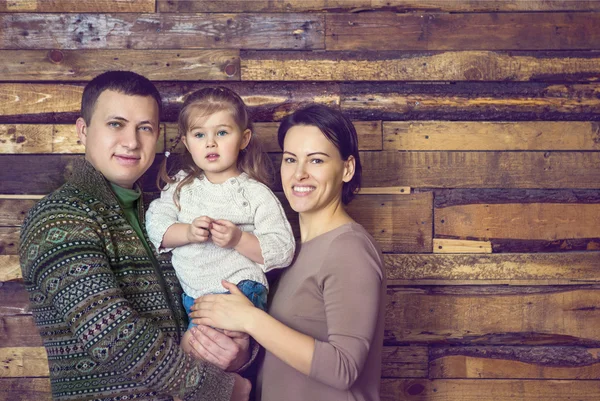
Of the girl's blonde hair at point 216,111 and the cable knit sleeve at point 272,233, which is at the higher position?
the girl's blonde hair at point 216,111

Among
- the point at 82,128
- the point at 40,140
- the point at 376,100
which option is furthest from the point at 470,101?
the point at 40,140

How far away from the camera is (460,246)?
3.01 m

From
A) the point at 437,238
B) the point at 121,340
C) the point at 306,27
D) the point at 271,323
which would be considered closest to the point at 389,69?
the point at 306,27

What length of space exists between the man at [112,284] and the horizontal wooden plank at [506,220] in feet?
4.31

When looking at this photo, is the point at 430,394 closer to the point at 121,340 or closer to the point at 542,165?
the point at 542,165

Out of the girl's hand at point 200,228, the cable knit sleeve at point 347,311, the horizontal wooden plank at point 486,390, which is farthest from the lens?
the horizontal wooden plank at point 486,390

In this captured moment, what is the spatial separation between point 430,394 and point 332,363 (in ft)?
4.26

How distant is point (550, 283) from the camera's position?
3.03 meters

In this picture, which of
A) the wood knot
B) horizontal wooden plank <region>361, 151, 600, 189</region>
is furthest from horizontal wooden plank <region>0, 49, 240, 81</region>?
horizontal wooden plank <region>361, 151, 600, 189</region>

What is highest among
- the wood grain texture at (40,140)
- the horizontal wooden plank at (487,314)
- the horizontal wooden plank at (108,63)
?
the horizontal wooden plank at (108,63)

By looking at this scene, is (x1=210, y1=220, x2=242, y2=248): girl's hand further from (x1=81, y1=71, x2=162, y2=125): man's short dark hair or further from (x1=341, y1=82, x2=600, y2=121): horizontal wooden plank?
(x1=341, y1=82, x2=600, y2=121): horizontal wooden plank

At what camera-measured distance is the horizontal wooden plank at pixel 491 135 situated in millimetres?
3002

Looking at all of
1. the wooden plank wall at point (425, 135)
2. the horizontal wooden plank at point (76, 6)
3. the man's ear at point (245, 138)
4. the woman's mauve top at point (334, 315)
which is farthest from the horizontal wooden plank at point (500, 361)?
the horizontal wooden plank at point (76, 6)

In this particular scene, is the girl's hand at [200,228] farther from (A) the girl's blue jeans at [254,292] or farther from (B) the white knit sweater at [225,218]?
(A) the girl's blue jeans at [254,292]
